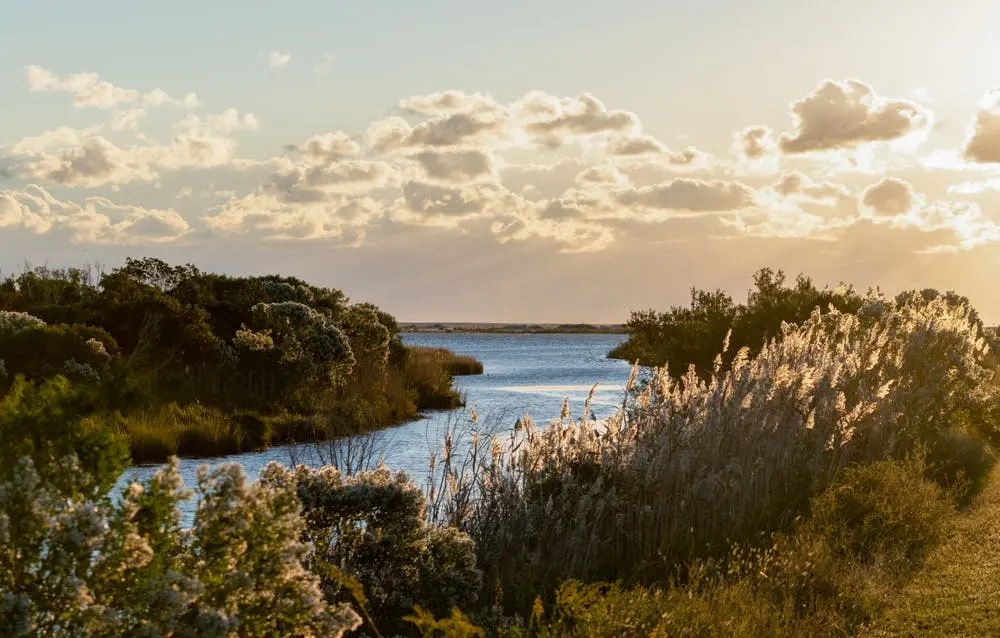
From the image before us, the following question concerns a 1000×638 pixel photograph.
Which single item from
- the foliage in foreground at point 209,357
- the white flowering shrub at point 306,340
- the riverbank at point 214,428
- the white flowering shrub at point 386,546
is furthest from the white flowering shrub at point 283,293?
the white flowering shrub at point 386,546

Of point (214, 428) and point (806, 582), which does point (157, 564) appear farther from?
point (214, 428)

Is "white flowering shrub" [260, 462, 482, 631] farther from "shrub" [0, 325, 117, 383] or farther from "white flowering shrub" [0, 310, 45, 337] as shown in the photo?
"white flowering shrub" [0, 310, 45, 337]

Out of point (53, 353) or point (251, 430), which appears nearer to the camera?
point (53, 353)

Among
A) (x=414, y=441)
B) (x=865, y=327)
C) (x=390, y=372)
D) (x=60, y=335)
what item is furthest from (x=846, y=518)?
(x=390, y=372)

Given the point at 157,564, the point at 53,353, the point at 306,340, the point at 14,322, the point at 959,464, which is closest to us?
the point at 157,564

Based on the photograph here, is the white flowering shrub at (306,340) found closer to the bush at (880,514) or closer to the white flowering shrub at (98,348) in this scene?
the white flowering shrub at (98,348)

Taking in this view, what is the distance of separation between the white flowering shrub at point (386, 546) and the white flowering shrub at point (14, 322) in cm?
1862

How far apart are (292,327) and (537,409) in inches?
307

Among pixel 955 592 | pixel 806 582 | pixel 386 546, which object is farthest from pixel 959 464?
pixel 386 546

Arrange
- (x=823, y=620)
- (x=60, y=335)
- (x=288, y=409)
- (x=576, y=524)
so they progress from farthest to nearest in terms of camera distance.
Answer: (x=288, y=409) < (x=60, y=335) < (x=576, y=524) < (x=823, y=620)

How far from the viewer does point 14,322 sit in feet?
78.2

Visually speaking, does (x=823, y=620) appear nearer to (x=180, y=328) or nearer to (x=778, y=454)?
(x=778, y=454)

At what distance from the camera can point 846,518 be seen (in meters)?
10.6

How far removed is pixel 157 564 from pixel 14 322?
21.5 m
